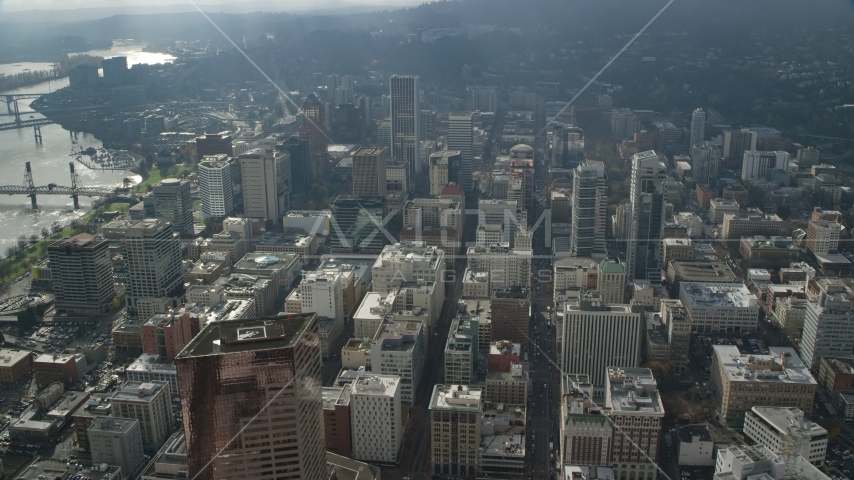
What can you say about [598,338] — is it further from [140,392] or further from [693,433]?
[140,392]

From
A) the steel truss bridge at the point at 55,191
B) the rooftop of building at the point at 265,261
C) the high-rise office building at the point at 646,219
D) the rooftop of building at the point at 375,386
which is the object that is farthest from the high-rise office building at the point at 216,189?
the rooftop of building at the point at 375,386

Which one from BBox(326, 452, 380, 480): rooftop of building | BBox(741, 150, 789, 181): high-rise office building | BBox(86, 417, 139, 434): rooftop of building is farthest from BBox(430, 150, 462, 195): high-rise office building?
BBox(326, 452, 380, 480): rooftop of building

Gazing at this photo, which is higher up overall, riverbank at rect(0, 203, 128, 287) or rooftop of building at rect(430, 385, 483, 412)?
rooftop of building at rect(430, 385, 483, 412)

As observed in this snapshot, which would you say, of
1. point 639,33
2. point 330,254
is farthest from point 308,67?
point 330,254

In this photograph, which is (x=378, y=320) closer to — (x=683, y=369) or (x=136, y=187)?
(x=683, y=369)

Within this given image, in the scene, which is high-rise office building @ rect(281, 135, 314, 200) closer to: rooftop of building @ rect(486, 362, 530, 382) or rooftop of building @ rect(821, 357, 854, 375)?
rooftop of building @ rect(486, 362, 530, 382)

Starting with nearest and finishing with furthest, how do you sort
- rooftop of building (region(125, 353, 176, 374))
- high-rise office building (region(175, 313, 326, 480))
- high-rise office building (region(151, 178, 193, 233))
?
high-rise office building (region(175, 313, 326, 480)) → rooftop of building (region(125, 353, 176, 374)) → high-rise office building (region(151, 178, 193, 233))

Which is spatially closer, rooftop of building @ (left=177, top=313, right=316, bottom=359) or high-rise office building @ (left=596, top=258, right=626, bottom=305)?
rooftop of building @ (left=177, top=313, right=316, bottom=359)
